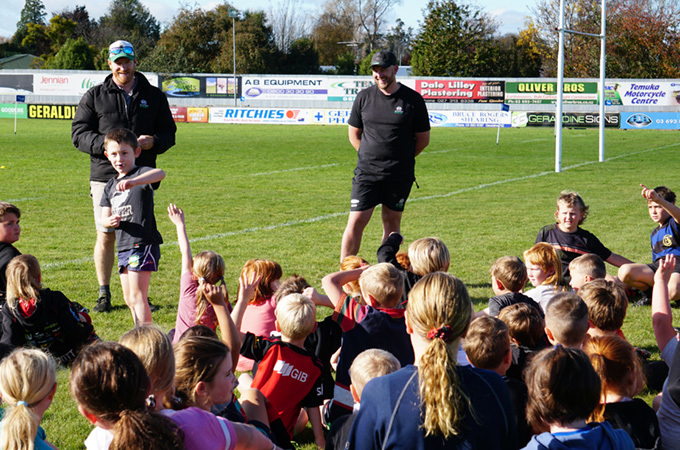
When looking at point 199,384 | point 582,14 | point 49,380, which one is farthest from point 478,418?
point 582,14

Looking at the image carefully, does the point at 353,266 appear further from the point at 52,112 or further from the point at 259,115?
the point at 52,112

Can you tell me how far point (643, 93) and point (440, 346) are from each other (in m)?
46.7


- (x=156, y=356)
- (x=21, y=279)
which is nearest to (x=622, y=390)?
(x=156, y=356)

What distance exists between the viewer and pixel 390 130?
7516 mm

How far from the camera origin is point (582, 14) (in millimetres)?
62906

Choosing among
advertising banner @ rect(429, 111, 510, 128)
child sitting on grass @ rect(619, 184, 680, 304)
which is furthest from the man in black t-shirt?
advertising banner @ rect(429, 111, 510, 128)

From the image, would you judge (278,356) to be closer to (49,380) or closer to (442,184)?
(49,380)

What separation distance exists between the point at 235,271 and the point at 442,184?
9.03 meters

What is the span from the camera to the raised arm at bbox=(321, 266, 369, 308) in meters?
4.55

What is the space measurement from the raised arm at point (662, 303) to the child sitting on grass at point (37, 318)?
3.59m

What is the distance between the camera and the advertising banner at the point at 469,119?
42.2 meters

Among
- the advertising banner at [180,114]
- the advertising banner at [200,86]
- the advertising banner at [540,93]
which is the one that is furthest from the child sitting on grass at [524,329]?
the advertising banner at [200,86]

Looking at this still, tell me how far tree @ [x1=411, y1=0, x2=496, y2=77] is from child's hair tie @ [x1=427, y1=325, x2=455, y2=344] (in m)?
57.0

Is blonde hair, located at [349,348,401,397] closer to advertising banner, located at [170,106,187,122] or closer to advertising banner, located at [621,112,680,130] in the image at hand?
advertising banner, located at [621,112,680,130]
